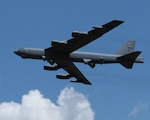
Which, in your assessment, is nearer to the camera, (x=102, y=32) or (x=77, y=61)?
(x=102, y=32)

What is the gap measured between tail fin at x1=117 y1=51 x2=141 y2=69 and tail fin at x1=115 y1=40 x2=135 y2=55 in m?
3.61

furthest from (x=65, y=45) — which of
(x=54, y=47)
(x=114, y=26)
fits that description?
(x=114, y=26)

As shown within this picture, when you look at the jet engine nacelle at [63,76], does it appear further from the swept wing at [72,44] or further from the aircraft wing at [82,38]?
the aircraft wing at [82,38]

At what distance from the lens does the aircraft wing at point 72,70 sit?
100 m

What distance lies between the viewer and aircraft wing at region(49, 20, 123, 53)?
9125 cm

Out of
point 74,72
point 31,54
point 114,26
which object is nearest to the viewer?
point 114,26

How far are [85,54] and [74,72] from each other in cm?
868

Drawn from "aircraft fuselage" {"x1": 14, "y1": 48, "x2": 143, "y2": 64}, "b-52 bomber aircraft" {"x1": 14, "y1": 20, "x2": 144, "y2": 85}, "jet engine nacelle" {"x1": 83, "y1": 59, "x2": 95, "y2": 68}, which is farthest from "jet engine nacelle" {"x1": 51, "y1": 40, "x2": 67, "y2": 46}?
"jet engine nacelle" {"x1": 83, "y1": 59, "x2": 95, "y2": 68}

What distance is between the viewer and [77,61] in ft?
324

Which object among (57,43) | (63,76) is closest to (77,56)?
(57,43)

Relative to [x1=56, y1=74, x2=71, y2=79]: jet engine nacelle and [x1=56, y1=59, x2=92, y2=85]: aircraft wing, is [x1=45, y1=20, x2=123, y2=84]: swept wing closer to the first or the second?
[x1=56, y1=59, x2=92, y2=85]: aircraft wing

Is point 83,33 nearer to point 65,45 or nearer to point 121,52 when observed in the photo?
point 65,45

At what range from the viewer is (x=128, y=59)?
98875mm

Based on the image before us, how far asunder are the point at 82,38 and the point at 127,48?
13.6 metres
